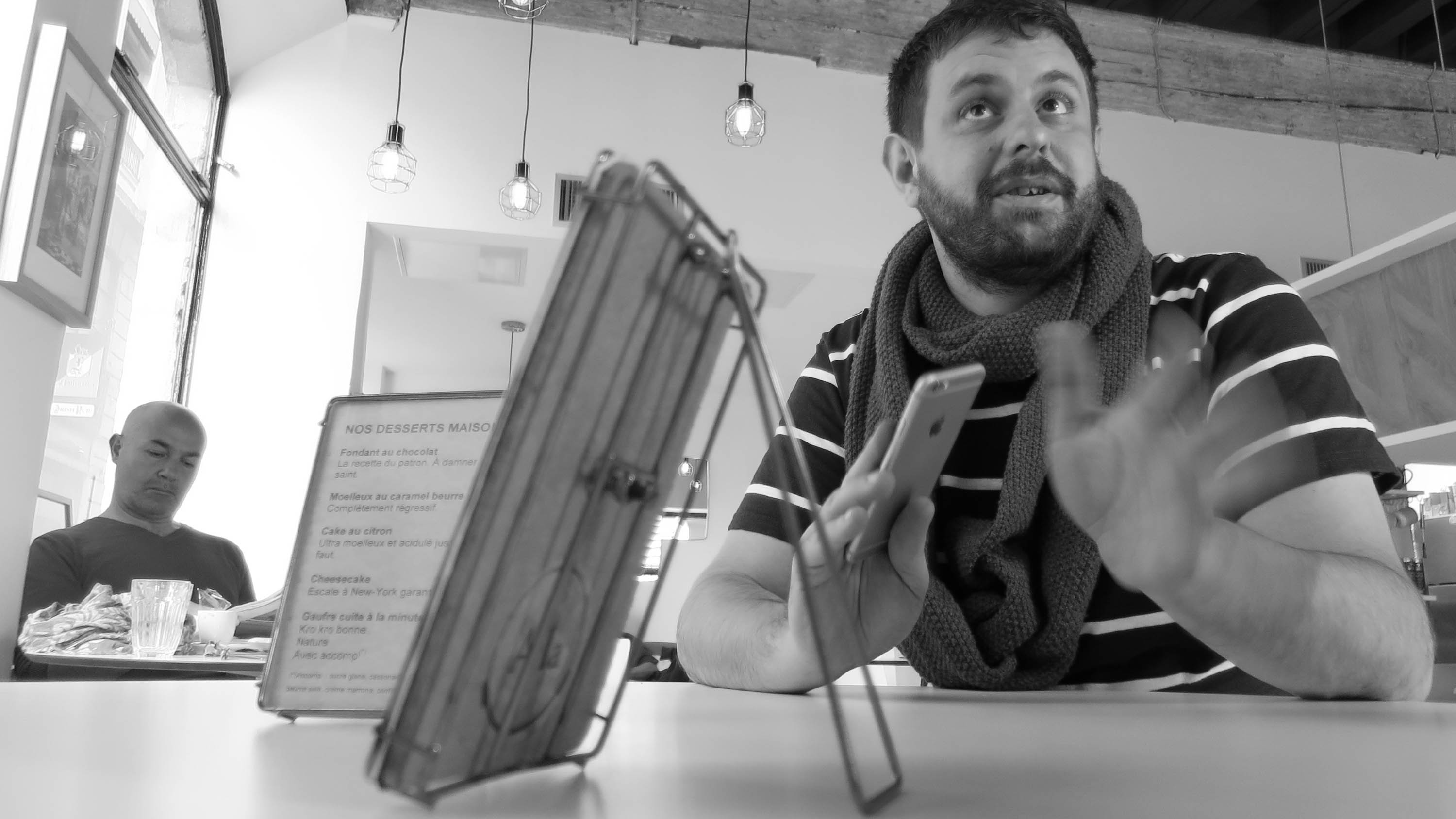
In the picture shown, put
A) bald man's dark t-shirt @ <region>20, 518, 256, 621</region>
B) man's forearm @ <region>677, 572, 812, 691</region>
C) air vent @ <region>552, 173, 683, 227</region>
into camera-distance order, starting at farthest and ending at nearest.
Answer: air vent @ <region>552, 173, 683, 227</region>, bald man's dark t-shirt @ <region>20, 518, 256, 621</region>, man's forearm @ <region>677, 572, 812, 691</region>

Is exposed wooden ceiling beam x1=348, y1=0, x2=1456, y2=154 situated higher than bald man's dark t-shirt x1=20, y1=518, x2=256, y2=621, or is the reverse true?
exposed wooden ceiling beam x1=348, y1=0, x2=1456, y2=154

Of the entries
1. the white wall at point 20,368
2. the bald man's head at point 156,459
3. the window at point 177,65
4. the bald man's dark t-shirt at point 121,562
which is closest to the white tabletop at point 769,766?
the white wall at point 20,368

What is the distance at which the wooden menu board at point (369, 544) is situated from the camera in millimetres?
526

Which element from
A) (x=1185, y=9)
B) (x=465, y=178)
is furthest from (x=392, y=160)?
(x=1185, y=9)

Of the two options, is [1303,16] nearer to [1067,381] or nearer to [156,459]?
[156,459]

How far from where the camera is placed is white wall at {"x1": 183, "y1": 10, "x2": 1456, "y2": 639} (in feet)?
12.9

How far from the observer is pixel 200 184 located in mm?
3871

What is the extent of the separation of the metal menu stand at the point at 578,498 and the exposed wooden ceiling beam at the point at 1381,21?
18.7 ft

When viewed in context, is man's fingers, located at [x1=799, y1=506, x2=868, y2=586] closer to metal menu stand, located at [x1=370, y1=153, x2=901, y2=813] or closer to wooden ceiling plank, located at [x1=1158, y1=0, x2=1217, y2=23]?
metal menu stand, located at [x1=370, y1=153, x2=901, y2=813]

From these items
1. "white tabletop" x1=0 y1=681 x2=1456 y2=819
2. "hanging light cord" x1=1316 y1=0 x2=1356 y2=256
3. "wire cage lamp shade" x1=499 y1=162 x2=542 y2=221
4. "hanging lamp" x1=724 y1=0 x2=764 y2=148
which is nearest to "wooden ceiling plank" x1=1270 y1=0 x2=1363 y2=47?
"hanging light cord" x1=1316 y1=0 x2=1356 y2=256

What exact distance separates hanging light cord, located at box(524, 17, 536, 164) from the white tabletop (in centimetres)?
380

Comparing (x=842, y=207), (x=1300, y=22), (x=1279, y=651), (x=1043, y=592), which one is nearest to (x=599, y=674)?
(x=1279, y=651)

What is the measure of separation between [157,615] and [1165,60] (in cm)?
489

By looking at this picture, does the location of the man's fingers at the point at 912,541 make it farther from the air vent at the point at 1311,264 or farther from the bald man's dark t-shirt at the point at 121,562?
the air vent at the point at 1311,264
